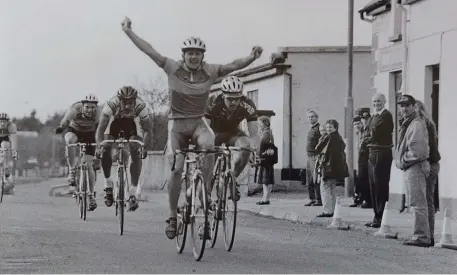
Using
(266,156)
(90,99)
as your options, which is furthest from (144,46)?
(266,156)

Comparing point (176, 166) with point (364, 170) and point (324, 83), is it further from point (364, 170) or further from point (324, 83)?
point (324, 83)

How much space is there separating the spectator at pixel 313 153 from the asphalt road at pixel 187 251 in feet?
13.4

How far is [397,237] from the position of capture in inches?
520

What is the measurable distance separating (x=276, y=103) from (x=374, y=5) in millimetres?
10765

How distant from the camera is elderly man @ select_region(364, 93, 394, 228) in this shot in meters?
14.5

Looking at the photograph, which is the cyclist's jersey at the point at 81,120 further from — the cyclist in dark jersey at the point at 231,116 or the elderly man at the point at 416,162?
the elderly man at the point at 416,162

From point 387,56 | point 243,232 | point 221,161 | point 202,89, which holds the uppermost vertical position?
point 387,56

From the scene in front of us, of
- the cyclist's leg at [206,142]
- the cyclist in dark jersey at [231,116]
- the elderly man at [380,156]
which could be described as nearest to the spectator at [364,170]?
the elderly man at [380,156]

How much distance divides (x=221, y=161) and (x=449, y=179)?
699cm

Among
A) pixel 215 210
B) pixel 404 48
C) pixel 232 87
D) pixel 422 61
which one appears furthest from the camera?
pixel 404 48

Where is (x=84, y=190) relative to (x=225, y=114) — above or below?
below

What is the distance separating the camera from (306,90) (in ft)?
101

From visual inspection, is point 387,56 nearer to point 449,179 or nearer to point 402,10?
point 402,10

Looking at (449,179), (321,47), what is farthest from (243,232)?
(321,47)
